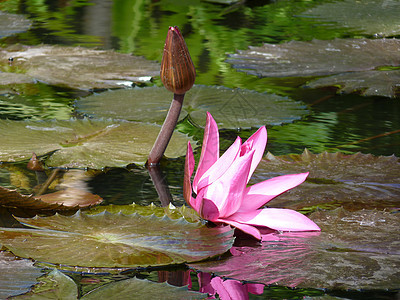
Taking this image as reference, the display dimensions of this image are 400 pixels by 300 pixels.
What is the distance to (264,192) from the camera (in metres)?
1.09

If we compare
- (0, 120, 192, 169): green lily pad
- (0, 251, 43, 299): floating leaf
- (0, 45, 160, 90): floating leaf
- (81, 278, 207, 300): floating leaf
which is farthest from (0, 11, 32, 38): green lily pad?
(81, 278, 207, 300): floating leaf

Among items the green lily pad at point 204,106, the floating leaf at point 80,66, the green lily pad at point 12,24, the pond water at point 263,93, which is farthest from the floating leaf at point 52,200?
the green lily pad at point 12,24

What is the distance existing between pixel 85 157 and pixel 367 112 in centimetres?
92

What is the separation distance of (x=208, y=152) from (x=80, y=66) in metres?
1.29

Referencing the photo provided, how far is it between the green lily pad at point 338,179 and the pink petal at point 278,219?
104 millimetres

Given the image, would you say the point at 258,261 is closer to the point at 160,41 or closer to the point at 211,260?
the point at 211,260

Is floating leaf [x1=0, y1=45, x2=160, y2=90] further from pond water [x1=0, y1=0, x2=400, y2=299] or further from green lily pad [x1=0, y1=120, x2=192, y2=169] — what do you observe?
green lily pad [x1=0, y1=120, x2=192, y2=169]

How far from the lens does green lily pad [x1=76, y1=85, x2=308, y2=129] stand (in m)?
1.74

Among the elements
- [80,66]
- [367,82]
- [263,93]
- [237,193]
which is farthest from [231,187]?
[80,66]

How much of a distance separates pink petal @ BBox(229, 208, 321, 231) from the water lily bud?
33cm

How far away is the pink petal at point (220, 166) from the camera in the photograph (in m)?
1.07

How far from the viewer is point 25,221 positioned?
3.32 feet

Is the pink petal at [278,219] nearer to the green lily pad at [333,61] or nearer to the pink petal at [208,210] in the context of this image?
the pink petal at [208,210]

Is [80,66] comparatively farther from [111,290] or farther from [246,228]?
[111,290]
